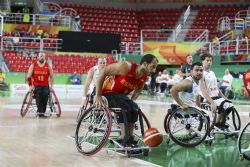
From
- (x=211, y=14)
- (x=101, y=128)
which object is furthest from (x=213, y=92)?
(x=211, y=14)

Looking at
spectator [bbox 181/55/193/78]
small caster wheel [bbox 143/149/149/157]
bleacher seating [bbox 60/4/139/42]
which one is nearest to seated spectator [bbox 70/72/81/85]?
bleacher seating [bbox 60/4/139/42]

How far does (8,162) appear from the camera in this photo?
616cm

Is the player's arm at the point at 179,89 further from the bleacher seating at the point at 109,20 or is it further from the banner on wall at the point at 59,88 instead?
the bleacher seating at the point at 109,20

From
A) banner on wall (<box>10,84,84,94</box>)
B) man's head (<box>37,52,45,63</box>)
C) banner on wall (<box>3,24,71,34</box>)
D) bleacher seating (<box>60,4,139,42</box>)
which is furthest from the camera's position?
bleacher seating (<box>60,4,139,42</box>)

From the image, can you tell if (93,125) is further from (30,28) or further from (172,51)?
(30,28)

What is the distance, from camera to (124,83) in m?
6.87

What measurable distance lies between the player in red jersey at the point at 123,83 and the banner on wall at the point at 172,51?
812 inches

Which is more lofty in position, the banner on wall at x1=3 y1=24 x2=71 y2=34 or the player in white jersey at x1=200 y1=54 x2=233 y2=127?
the banner on wall at x1=3 y1=24 x2=71 y2=34

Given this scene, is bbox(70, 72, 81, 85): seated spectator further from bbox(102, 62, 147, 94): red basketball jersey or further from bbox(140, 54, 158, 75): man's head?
bbox(140, 54, 158, 75): man's head

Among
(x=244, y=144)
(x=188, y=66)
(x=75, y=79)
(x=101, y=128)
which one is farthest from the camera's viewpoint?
(x=75, y=79)

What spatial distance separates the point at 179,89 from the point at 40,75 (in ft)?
17.1

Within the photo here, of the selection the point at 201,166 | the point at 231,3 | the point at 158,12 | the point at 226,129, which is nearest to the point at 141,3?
the point at 158,12

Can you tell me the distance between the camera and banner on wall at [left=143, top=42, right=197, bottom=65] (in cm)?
2750

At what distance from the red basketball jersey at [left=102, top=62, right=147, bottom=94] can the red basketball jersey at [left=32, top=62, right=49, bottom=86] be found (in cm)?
528
